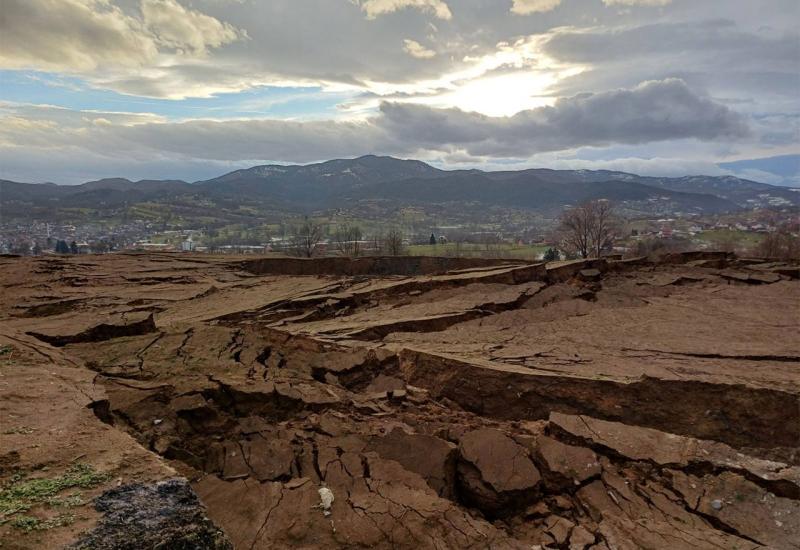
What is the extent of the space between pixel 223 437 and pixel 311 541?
2516 mm

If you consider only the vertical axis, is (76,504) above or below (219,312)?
above

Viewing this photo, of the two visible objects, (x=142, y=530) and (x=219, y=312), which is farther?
(x=219, y=312)

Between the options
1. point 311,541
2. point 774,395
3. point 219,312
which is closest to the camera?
point 311,541

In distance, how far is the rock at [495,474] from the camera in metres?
5.34

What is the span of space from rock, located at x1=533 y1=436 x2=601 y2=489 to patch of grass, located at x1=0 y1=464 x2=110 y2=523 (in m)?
4.95

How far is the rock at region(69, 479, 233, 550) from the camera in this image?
117 inches

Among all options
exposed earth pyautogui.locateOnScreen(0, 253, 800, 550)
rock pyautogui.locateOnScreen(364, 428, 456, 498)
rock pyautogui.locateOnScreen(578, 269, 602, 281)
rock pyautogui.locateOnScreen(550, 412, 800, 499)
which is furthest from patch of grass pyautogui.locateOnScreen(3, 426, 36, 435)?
rock pyautogui.locateOnScreen(578, 269, 602, 281)

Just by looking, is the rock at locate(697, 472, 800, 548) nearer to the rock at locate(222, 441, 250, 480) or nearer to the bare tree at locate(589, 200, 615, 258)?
the rock at locate(222, 441, 250, 480)

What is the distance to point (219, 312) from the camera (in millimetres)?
15438

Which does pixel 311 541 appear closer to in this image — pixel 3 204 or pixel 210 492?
pixel 210 492

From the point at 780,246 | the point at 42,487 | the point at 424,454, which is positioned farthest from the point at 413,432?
the point at 780,246

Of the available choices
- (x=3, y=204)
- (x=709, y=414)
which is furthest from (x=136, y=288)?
(x=3, y=204)

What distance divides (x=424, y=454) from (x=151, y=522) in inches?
137

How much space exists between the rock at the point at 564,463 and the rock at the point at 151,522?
4.08 meters
